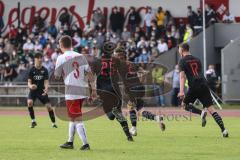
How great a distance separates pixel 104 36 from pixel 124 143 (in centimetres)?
2217

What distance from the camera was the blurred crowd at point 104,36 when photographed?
36.7m

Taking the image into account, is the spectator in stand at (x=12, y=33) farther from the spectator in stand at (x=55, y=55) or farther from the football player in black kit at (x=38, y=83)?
the football player in black kit at (x=38, y=83)

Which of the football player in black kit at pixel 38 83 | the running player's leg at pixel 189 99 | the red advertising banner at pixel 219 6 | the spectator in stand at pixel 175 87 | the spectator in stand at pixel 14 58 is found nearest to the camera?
the running player's leg at pixel 189 99

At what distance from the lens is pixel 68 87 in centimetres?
1474

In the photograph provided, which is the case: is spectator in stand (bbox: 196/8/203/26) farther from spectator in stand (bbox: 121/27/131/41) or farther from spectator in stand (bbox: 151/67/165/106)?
spectator in stand (bbox: 121/27/131/41)

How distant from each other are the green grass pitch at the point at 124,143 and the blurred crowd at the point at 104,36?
545 inches

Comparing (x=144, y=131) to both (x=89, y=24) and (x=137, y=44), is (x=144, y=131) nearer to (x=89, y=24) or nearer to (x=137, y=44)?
(x=137, y=44)

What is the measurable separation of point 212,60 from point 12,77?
33.4 feet

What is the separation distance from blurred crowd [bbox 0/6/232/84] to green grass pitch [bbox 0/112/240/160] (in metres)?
13.8

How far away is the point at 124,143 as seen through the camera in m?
16.3

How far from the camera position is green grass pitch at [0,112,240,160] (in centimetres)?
1364

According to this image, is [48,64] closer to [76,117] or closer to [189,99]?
[189,99]

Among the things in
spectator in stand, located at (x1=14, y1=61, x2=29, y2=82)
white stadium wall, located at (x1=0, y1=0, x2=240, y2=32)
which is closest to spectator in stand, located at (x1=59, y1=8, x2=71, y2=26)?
white stadium wall, located at (x1=0, y1=0, x2=240, y2=32)

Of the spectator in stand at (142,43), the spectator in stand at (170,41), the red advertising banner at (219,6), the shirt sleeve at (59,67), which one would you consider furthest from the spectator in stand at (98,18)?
the shirt sleeve at (59,67)
